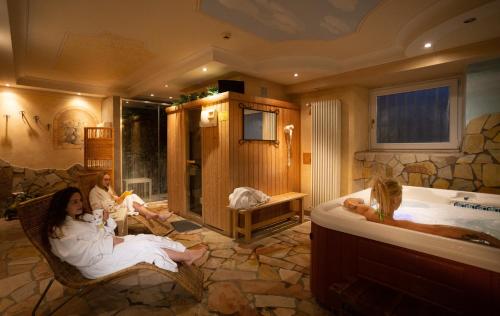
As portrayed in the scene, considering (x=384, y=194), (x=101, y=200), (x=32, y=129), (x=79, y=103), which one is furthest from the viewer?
(x=79, y=103)

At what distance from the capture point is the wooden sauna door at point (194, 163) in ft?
14.1

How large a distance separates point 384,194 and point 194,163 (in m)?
3.03

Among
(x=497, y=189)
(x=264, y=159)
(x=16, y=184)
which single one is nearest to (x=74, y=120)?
(x=16, y=184)

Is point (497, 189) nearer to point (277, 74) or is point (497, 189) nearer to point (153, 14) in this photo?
point (277, 74)

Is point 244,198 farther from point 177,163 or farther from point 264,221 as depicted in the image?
point 177,163

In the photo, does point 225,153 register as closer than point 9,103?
Yes

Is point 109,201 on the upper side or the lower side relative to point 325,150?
lower

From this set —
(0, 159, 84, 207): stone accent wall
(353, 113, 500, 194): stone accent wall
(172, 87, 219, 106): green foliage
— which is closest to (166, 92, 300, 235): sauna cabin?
(172, 87, 219, 106): green foliage

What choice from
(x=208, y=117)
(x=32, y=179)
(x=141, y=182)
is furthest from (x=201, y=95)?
(x=32, y=179)

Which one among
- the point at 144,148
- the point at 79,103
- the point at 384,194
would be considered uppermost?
the point at 79,103

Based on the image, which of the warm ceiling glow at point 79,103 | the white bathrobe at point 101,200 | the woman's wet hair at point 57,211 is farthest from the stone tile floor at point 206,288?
the warm ceiling glow at point 79,103

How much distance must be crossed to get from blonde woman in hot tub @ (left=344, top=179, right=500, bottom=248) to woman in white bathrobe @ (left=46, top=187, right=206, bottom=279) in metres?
1.66

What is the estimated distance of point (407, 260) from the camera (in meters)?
1.65

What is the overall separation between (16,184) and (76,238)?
427cm
